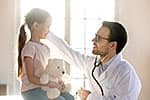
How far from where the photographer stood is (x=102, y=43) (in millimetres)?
2117

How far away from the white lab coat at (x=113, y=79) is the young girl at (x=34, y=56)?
0.59 feet

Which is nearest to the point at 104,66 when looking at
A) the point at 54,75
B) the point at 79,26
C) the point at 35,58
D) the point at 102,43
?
the point at 102,43

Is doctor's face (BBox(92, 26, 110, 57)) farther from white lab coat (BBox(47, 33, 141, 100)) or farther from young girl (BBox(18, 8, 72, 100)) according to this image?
young girl (BBox(18, 8, 72, 100))

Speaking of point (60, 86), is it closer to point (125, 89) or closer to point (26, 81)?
point (26, 81)

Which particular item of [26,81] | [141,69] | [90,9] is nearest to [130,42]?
[141,69]

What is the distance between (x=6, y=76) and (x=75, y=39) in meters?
1.06

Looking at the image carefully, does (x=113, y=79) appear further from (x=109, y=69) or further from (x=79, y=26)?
(x=79, y=26)

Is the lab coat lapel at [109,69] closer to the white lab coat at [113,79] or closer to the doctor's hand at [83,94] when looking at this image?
the white lab coat at [113,79]

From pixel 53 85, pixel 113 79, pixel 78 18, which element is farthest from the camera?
pixel 78 18

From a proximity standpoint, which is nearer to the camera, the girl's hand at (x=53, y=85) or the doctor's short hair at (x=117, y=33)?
the girl's hand at (x=53, y=85)

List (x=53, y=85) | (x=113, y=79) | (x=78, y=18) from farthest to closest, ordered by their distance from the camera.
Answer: (x=78, y=18)
(x=113, y=79)
(x=53, y=85)

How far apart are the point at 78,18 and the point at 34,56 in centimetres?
278

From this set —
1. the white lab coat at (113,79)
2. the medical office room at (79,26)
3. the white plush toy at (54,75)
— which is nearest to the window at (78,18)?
the medical office room at (79,26)

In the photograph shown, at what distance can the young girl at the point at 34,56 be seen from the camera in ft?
6.03
